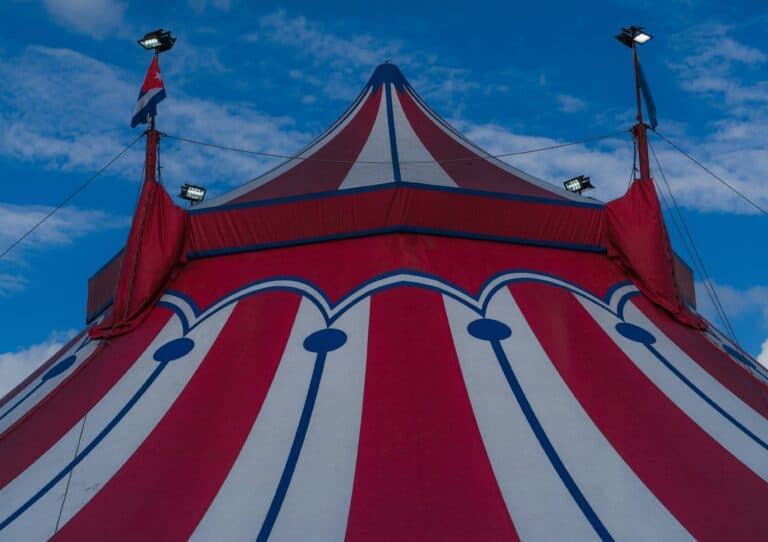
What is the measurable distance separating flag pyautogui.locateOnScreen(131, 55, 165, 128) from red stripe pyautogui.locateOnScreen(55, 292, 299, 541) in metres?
1.62

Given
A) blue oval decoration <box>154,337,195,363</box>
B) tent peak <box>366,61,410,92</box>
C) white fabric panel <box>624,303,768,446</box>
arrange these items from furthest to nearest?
tent peak <box>366,61,410,92</box> < blue oval decoration <box>154,337,195,363</box> < white fabric panel <box>624,303,768,446</box>

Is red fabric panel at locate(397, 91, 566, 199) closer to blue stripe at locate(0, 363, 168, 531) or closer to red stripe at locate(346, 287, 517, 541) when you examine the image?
red stripe at locate(346, 287, 517, 541)

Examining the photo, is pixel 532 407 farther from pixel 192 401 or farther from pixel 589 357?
pixel 192 401

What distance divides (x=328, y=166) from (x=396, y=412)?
7.95 feet

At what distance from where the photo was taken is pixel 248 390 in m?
3.73

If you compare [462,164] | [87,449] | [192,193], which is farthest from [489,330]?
[192,193]

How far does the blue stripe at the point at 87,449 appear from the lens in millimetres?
3291

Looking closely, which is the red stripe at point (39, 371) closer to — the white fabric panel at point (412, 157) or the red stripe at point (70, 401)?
the red stripe at point (70, 401)

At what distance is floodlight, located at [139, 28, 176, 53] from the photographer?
517cm

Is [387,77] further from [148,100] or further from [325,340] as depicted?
[325,340]

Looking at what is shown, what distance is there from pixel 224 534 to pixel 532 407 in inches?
59.5

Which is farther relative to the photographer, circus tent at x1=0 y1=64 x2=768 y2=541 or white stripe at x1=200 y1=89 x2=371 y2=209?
white stripe at x1=200 y1=89 x2=371 y2=209

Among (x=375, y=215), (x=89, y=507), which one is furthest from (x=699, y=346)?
(x=89, y=507)

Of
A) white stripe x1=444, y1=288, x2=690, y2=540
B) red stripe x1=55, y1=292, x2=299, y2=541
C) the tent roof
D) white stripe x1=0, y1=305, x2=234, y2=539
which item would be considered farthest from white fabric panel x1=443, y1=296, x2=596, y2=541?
white stripe x1=0, y1=305, x2=234, y2=539
